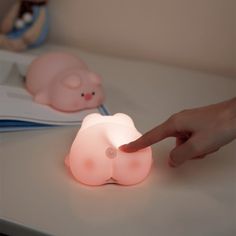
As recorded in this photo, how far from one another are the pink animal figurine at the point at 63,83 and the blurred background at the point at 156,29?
0.23m

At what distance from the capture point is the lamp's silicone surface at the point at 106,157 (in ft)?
2.28

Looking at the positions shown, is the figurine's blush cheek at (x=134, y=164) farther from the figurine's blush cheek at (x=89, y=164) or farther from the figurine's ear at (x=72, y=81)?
the figurine's ear at (x=72, y=81)

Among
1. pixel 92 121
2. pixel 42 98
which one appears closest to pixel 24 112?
pixel 42 98

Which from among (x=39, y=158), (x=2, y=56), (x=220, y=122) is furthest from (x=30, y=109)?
(x=220, y=122)

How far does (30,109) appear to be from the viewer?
34.1 inches

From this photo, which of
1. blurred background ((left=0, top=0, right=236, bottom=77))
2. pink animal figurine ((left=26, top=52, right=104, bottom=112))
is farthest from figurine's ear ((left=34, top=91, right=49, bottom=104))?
blurred background ((left=0, top=0, right=236, bottom=77))

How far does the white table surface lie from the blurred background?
0.63ft

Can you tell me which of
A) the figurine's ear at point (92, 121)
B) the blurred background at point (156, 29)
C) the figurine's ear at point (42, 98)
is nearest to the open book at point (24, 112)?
the figurine's ear at point (42, 98)

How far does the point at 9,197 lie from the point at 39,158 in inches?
4.1

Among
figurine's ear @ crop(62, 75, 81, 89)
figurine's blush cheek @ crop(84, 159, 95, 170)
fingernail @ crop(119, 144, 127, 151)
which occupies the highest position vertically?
fingernail @ crop(119, 144, 127, 151)

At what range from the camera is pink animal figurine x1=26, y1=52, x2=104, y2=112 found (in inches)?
34.3

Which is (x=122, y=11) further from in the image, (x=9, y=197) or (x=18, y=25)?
(x=9, y=197)

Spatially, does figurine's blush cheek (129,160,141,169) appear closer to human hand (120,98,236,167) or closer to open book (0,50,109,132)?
human hand (120,98,236,167)

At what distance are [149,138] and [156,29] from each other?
445mm
